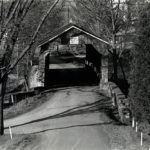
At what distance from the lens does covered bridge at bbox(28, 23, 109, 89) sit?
32562 mm

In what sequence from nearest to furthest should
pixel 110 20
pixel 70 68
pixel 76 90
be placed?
1. pixel 76 90
2. pixel 110 20
3. pixel 70 68

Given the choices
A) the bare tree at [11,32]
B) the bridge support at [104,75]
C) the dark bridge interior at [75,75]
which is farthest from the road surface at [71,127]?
the dark bridge interior at [75,75]

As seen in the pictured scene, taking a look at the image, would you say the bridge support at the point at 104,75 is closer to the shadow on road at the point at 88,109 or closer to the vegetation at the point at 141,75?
the shadow on road at the point at 88,109

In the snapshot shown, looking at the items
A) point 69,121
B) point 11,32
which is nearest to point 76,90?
point 69,121

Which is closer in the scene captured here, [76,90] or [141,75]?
[141,75]

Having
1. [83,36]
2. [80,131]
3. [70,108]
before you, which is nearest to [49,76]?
[83,36]

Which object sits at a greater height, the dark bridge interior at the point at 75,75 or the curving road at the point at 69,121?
the dark bridge interior at the point at 75,75

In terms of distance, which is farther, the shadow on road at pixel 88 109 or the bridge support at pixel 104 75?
the bridge support at pixel 104 75

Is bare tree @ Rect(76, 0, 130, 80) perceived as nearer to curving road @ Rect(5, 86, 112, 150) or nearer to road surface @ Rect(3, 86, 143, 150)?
curving road @ Rect(5, 86, 112, 150)

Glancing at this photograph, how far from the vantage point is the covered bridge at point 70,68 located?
107 ft

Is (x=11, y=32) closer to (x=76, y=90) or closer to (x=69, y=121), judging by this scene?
(x=69, y=121)

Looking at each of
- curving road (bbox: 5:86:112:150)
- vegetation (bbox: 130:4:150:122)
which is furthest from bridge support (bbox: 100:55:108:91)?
vegetation (bbox: 130:4:150:122)

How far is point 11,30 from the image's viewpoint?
2100 cm

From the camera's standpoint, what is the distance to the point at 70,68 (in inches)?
1813
